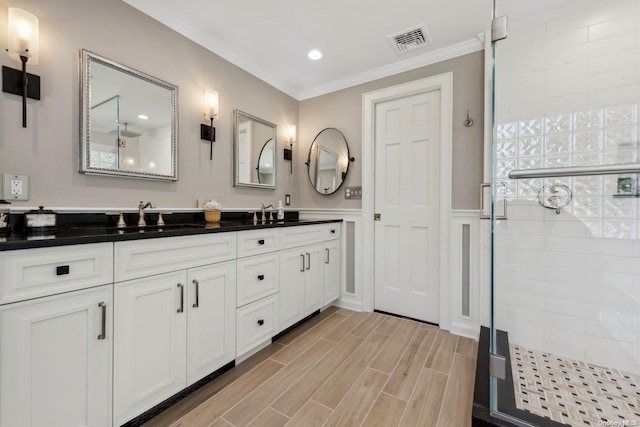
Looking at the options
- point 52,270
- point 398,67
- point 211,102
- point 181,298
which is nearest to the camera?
point 52,270

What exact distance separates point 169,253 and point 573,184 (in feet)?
8.48

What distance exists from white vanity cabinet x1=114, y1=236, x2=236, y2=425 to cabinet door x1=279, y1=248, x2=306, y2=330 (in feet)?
1.56

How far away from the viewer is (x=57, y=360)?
98 cm

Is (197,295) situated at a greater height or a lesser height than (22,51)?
lesser

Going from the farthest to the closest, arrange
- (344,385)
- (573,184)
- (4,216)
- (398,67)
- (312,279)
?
1. (398,67)
2. (312,279)
3. (573,184)
4. (344,385)
5. (4,216)

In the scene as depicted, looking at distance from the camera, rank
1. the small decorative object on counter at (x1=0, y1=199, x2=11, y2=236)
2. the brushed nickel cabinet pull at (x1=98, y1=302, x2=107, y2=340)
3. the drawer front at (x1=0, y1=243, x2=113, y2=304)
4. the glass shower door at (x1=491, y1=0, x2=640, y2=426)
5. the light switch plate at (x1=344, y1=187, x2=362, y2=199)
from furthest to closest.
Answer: the light switch plate at (x1=344, y1=187, x2=362, y2=199) < the glass shower door at (x1=491, y1=0, x2=640, y2=426) < the small decorative object on counter at (x1=0, y1=199, x2=11, y2=236) < the brushed nickel cabinet pull at (x1=98, y1=302, x2=107, y2=340) < the drawer front at (x1=0, y1=243, x2=113, y2=304)

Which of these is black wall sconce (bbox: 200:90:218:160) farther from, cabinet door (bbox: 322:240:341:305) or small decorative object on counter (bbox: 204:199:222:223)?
cabinet door (bbox: 322:240:341:305)

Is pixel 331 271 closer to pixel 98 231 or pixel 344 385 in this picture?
pixel 344 385

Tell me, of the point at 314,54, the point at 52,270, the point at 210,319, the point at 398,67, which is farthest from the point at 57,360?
the point at 398,67

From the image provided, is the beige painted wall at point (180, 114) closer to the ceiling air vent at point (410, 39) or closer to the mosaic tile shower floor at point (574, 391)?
the ceiling air vent at point (410, 39)

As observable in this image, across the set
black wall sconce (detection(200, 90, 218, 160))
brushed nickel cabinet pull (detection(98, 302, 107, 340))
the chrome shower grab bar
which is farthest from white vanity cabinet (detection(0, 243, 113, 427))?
the chrome shower grab bar

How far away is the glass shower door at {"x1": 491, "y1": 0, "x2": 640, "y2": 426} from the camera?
64.9 inches

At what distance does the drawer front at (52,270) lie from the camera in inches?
34.9

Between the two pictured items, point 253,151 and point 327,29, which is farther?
point 253,151
